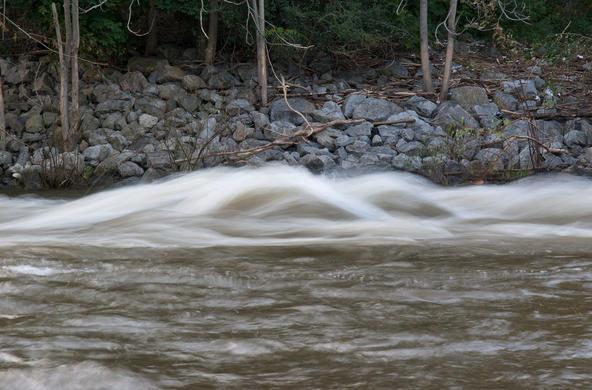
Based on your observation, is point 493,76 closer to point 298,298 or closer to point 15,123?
point 15,123

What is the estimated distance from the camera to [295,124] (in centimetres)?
1562

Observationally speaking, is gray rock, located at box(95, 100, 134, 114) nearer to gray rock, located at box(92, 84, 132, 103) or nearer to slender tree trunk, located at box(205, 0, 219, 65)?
gray rock, located at box(92, 84, 132, 103)

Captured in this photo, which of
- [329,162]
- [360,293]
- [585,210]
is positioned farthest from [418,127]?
[360,293]

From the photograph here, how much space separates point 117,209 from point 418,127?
6793 millimetres

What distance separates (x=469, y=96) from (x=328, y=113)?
273 cm

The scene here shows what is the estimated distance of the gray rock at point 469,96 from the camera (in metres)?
16.3

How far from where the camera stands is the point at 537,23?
2062cm

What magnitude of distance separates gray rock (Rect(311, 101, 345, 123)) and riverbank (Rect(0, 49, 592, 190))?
0.02m

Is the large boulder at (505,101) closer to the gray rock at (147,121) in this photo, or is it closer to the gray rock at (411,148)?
the gray rock at (411,148)

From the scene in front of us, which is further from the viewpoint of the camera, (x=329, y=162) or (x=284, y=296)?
(x=329, y=162)

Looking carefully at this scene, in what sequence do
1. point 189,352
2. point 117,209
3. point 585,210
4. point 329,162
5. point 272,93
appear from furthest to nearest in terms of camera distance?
point 272,93 → point 329,162 → point 117,209 → point 585,210 → point 189,352

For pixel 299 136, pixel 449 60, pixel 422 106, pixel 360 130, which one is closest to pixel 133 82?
pixel 299 136

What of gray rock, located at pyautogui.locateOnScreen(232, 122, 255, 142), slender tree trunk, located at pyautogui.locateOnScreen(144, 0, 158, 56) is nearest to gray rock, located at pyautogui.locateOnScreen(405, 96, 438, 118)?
gray rock, located at pyautogui.locateOnScreen(232, 122, 255, 142)

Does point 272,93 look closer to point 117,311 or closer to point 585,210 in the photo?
point 585,210
